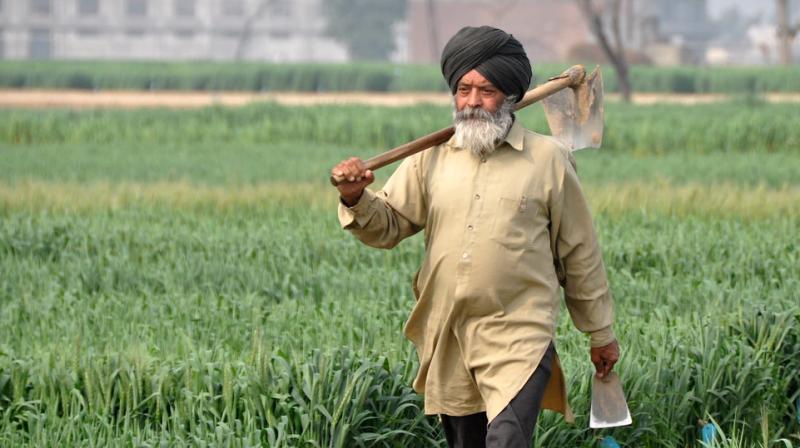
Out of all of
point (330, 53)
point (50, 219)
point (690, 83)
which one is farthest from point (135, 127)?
point (330, 53)

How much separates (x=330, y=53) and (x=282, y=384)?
254 feet

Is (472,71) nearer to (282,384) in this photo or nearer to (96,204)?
(282,384)

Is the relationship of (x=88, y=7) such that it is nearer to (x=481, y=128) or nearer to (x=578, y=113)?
(x=578, y=113)

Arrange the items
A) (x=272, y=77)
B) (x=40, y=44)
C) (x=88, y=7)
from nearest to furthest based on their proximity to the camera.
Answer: (x=272, y=77) → (x=40, y=44) → (x=88, y=7)

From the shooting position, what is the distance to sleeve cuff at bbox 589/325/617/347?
3.96m

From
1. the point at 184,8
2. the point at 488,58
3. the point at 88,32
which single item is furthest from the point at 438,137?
the point at 184,8

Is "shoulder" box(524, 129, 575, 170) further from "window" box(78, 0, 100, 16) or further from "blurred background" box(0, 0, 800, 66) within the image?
"window" box(78, 0, 100, 16)

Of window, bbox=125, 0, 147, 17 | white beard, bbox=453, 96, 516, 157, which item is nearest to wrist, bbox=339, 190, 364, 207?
white beard, bbox=453, 96, 516, 157

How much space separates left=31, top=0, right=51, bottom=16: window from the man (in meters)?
76.2

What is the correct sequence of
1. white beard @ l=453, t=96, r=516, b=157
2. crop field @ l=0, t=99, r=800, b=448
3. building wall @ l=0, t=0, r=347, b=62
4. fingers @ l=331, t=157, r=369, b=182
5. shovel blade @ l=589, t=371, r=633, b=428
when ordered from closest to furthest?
fingers @ l=331, t=157, r=369, b=182, white beard @ l=453, t=96, r=516, b=157, shovel blade @ l=589, t=371, r=633, b=428, crop field @ l=0, t=99, r=800, b=448, building wall @ l=0, t=0, r=347, b=62

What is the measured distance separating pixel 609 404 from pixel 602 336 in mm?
308

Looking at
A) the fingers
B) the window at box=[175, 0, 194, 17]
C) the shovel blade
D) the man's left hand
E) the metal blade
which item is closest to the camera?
the fingers

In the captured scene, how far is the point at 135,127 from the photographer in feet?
68.2

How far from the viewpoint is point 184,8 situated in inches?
3172
